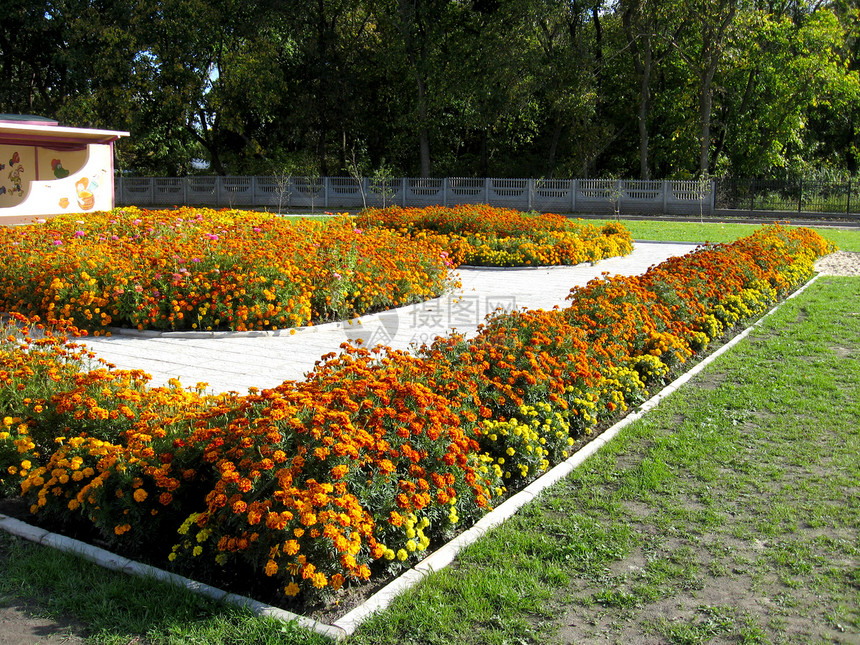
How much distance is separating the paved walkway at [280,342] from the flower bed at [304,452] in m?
1.40

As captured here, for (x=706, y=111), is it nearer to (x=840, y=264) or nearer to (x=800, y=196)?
(x=800, y=196)

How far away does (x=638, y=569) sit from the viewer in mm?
3578

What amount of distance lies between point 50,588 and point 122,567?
0.30 m

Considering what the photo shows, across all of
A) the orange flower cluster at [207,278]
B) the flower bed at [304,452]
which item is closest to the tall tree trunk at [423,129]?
the orange flower cluster at [207,278]

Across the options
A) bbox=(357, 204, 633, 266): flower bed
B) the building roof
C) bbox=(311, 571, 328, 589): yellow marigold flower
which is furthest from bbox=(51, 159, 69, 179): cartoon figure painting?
bbox=(311, 571, 328, 589): yellow marigold flower

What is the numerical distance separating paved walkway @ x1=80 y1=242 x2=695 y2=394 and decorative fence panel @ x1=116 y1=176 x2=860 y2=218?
19.9m

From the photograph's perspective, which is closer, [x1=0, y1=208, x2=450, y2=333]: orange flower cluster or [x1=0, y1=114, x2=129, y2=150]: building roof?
[x1=0, y1=208, x2=450, y2=333]: orange flower cluster

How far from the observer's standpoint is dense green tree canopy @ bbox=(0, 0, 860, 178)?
32562mm

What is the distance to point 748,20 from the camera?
31.1m

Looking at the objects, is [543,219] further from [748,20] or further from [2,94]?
[2,94]

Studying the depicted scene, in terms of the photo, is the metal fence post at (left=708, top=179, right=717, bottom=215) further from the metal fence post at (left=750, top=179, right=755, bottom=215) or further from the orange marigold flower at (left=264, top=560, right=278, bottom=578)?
the orange marigold flower at (left=264, top=560, right=278, bottom=578)

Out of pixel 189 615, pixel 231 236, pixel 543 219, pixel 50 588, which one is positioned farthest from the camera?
pixel 543 219

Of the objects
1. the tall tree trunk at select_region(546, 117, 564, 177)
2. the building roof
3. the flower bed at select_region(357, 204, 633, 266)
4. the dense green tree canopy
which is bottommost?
the flower bed at select_region(357, 204, 633, 266)

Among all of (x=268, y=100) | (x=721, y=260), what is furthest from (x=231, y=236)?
(x=268, y=100)
